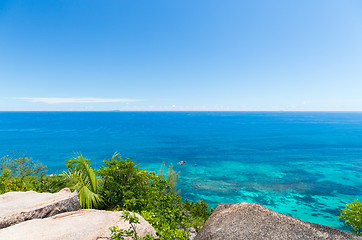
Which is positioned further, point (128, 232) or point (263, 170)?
point (263, 170)

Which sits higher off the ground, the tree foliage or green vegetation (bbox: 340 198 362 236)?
the tree foliage

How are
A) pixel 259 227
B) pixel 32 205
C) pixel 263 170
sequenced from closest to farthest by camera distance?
pixel 259 227 → pixel 32 205 → pixel 263 170

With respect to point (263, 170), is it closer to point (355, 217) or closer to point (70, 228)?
point (355, 217)

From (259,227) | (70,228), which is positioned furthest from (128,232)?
(259,227)

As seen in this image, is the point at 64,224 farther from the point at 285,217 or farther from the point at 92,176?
the point at 285,217

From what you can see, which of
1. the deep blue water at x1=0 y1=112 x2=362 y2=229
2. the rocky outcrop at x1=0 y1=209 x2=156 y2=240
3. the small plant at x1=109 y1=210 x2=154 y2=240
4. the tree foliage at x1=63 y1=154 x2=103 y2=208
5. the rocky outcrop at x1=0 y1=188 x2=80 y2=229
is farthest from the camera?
the deep blue water at x1=0 y1=112 x2=362 y2=229

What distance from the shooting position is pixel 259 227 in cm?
605

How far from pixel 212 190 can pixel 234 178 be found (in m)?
11.8

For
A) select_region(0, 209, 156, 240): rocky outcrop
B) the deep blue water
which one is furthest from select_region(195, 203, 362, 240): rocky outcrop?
the deep blue water

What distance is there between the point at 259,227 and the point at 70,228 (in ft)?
18.6

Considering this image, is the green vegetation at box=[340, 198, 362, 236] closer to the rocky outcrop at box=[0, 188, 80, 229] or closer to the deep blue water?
the rocky outcrop at box=[0, 188, 80, 229]

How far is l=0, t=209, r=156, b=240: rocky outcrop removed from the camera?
527 centimetres

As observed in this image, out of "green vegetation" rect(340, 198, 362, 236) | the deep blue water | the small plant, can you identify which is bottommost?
the deep blue water

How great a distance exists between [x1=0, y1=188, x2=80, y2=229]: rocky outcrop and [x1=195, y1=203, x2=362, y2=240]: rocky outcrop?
16.1ft
